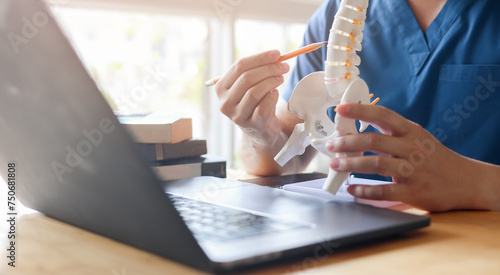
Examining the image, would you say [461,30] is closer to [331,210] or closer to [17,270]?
[331,210]

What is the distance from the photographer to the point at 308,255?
0.49 metres

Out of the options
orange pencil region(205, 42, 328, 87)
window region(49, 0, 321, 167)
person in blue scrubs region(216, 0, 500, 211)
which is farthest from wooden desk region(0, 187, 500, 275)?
window region(49, 0, 321, 167)

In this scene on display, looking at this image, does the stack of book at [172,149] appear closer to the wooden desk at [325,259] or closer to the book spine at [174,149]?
the book spine at [174,149]

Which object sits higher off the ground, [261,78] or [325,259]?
[261,78]

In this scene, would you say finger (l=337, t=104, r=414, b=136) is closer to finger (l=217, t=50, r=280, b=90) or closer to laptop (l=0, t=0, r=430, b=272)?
laptop (l=0, t=0, r=430, b=272)

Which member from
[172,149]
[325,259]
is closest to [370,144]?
[325,259]

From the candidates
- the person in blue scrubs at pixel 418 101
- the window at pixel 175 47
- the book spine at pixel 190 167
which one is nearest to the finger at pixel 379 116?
the person in blue scrubs at pixel 418 101

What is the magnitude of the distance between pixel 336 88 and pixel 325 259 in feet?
1.02

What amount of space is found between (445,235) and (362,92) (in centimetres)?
22

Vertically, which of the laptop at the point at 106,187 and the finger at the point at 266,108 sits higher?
the finger at the point at 266,108

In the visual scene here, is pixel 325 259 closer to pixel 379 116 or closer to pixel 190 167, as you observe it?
pixel 379 116

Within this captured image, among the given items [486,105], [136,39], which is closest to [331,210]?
[486,105]

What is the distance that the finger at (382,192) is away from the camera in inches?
27.5

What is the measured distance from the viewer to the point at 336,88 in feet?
2.43
